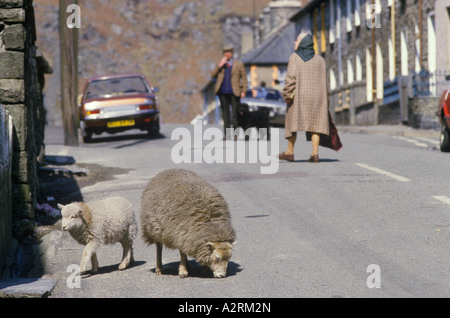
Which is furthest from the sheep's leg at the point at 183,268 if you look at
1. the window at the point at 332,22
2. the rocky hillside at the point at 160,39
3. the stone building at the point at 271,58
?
the rocky hillside at the point at 160,39

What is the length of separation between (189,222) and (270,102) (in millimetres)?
25104

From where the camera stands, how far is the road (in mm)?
6691

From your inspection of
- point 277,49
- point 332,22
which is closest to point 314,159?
point 332,22

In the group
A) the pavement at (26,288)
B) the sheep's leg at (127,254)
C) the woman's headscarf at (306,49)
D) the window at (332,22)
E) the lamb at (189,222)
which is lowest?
the pavement at (26,288)

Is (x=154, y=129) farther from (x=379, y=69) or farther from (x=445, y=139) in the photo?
(x=379, y=69)

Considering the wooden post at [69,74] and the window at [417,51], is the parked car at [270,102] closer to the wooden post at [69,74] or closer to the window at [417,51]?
the window at [417,51]

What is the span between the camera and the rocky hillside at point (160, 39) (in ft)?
453

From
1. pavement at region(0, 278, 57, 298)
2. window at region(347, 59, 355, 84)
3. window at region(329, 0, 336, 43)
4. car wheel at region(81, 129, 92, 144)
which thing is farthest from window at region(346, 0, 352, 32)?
pavement at region(0, 278, 57, 298)

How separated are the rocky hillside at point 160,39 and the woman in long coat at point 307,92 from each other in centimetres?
11512

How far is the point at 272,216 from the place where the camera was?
9.78m

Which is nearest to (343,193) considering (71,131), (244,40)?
(71,131)

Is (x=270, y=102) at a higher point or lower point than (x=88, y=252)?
higher

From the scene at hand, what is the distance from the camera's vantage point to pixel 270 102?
3200 cm

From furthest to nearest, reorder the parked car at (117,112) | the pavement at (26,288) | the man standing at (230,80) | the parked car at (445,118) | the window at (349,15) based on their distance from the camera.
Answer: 1. the window at (349,15)
2. the parked car at (117,112)
3. the man standing at (230,80)
4. the parked car at (445,118)
5. the pavement at (26,288)
